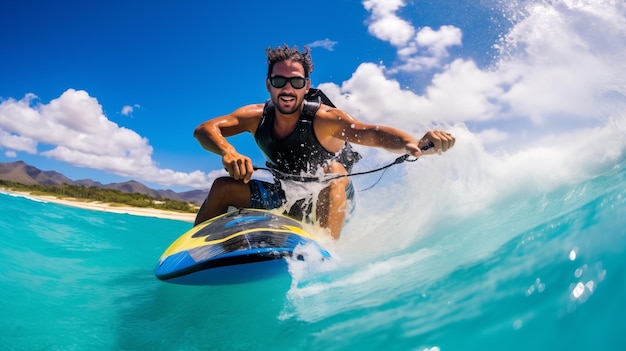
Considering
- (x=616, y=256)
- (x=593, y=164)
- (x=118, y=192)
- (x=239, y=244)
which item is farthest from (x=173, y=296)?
(x=118, y=192)

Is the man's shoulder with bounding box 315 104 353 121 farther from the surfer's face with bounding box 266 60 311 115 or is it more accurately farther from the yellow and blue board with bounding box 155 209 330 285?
the yellow and blue board with bounding box 155 209 330 285

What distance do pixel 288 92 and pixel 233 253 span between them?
1.88 meters

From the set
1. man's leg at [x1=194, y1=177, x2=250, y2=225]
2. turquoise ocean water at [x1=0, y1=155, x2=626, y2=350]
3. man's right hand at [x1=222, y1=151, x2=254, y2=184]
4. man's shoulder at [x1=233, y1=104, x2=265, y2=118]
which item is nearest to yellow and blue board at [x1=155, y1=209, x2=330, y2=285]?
turquoise ocean water at [x1=0, y1=155, x2=626, y2=350]

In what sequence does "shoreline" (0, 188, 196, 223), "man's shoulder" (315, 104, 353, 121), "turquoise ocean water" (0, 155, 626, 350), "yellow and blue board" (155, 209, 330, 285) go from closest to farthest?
1. "turquoise ocean water" (0, 155, 626, 350)
2. "yellow and blue board" (155, 209, 330, 285)
3. "man's shoulder" (315, 104, 353, 121)
4. "shoreline" (0, 188, 196, 223)

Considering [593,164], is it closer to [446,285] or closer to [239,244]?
[446,285]

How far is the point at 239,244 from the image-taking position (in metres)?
2.84

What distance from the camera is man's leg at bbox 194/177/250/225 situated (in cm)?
395

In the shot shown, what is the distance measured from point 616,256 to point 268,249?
6.53 feet

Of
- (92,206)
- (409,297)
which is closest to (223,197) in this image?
(409,297)

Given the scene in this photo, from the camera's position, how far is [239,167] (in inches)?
119

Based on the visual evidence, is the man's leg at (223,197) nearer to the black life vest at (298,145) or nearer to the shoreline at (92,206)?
the black life vest at (298,145)

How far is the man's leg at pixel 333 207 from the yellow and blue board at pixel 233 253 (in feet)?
2.21

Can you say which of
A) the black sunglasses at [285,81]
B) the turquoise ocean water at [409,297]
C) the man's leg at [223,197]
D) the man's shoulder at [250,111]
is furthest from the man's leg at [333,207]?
the man's shoulder at [250,111]

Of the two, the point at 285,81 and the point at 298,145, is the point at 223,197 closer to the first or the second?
→ the point at 298,145
